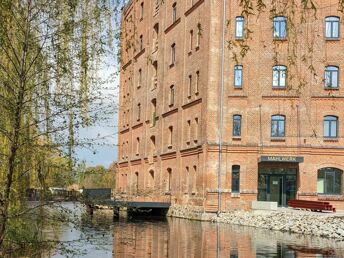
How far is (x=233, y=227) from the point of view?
30688 millimetres

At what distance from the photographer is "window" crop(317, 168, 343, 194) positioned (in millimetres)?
36219

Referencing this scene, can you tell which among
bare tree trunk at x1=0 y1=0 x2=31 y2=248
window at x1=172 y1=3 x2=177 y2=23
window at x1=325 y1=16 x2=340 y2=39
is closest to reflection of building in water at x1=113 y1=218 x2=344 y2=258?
bare tree trunk at x1=0 y1=0 x2=31 y2=248

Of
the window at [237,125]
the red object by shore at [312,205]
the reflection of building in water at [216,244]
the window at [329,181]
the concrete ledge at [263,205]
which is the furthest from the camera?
the window at [237,125]

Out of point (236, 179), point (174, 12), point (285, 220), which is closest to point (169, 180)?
point (236, 179)

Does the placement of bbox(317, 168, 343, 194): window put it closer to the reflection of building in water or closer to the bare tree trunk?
the reflection of building in water

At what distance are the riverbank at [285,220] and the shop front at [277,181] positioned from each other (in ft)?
11.4

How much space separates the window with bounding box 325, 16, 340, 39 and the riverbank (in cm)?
1162

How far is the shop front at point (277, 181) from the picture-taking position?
37250 millimetres

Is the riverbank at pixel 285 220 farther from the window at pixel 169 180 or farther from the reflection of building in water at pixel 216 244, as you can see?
the window at pixel 169 180

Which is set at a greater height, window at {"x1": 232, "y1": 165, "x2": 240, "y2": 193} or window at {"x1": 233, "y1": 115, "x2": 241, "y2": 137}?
window at {"x1": 233, "y1": 115, "x2": 241, "y2": 137}

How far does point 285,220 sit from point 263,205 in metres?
4.18

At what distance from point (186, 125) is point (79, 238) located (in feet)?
106

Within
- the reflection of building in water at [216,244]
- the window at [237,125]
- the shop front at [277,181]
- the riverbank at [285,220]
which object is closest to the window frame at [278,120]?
the shop front at [277,181]

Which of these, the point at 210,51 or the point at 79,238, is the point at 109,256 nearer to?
the point at 79,238
